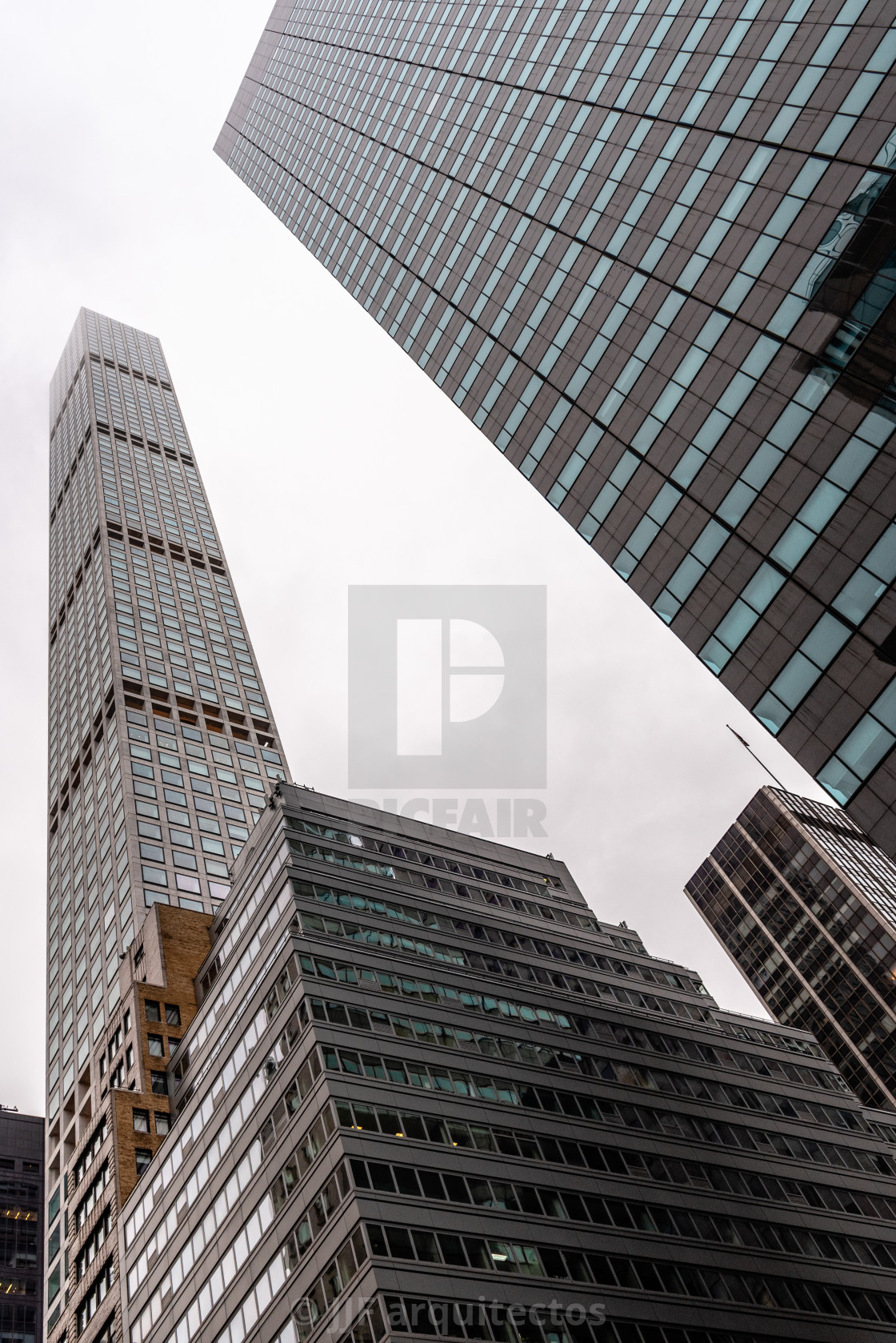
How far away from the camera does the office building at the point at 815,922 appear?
146 metres

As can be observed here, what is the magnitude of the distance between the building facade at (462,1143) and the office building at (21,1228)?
57.3 metres

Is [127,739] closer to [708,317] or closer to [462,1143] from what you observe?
[462,1143]

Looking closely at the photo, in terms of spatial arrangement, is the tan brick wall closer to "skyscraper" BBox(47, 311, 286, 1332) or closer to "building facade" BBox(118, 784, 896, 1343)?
"building facade" BBox(118, 784, 896, 1343)

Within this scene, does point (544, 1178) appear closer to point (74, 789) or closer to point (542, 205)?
point (542, 205)

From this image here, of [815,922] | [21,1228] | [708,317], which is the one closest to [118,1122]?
[708,317]

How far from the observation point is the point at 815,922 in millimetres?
157625

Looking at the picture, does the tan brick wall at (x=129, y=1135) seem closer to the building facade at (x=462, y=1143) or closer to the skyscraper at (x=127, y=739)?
the building facade at (x=462, y=1143)

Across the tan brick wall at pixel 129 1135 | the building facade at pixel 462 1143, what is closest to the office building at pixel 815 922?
the building facade at pixel 462 1143

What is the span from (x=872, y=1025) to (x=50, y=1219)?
347 ft

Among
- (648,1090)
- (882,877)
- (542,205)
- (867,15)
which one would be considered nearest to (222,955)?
(648,1090)

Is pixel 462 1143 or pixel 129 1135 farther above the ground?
pixel 129 1135

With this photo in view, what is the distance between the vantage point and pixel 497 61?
272 ft

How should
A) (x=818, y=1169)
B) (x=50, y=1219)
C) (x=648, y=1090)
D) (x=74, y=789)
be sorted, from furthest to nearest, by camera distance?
(x=74, y=789), (x=50, y=1219), (x=818, y=1169), (x=648, y=1090)

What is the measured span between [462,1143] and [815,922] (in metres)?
120
